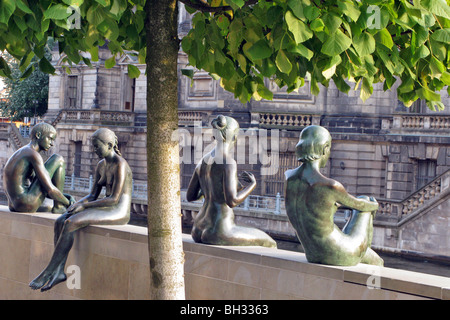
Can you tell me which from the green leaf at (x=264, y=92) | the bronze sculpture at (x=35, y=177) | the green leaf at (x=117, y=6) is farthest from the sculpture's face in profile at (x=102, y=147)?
the green leaf at (x=117, y=6)

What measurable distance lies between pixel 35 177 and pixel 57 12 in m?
4.64

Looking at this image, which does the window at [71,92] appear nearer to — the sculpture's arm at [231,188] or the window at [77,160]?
the window at [77,160]

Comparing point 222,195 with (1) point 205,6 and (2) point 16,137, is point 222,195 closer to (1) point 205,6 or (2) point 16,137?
(1) point 205,6

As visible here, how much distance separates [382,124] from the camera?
29.5m

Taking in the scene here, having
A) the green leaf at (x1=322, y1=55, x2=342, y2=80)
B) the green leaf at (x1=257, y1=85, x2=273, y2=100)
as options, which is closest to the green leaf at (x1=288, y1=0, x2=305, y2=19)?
the green leaf at (x1=322, y1=55, x2=342, y2=80)

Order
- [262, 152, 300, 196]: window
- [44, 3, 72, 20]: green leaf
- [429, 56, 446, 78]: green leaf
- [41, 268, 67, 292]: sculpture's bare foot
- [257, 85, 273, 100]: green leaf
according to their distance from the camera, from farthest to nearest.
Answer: [262, 152, 300, 196]: window → [41, 268, 67, 292]: sculpture's bare foot → [257, 85, 273, 100]: green leaf → [429, 56, 446, 78]: green leaf → [44, 3, 72, 20]: green leaf

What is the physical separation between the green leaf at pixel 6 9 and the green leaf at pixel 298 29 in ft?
6.03

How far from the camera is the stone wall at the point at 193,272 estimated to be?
6.39 meters

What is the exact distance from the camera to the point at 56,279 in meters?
8.59

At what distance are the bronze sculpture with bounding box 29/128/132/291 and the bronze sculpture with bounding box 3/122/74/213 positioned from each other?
0.86m

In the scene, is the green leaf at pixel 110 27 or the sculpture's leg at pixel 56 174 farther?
the sculpture's leg at pixel 56 174

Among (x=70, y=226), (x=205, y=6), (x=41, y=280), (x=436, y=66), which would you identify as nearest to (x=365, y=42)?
(x=436, y=66)

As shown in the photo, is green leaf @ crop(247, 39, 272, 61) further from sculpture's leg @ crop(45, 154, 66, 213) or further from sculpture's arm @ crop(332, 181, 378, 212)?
sculpture's leg @ crop(45, 154, 66, 213)

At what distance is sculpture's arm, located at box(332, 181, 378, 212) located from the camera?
674 centimetres
